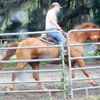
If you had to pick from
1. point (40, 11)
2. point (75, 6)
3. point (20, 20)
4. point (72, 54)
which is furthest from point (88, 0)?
point (72, 54)

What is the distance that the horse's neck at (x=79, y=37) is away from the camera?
10.9 m

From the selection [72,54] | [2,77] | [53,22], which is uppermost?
[53,22]

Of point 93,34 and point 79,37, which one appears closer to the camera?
point 93,34

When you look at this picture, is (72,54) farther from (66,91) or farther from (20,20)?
(20,20)

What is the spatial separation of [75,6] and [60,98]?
1310cm

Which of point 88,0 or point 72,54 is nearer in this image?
point 72,54

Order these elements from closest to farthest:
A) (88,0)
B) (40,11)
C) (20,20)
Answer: (88,0)
(40,11)
(20,20)

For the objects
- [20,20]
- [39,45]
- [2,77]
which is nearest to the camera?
[39,45]

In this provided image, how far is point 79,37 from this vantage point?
36.5ft

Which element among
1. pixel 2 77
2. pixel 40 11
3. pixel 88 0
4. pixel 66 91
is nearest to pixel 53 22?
pixel 66 91

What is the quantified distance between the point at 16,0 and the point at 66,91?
12.6 metres

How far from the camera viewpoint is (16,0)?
70.1 feet

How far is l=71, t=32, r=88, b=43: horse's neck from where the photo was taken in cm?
1094

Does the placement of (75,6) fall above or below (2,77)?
above
